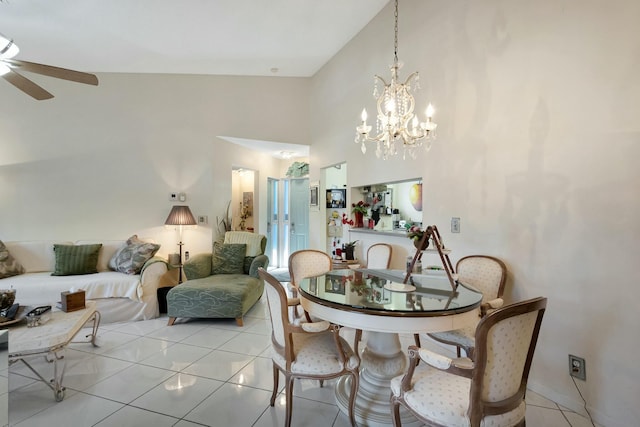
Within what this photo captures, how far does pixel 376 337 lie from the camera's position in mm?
2143

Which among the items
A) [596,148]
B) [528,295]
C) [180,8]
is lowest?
[528,295]

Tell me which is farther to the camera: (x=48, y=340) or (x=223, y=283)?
(x=223, y=283)

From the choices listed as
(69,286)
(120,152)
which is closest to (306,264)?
(69,286)

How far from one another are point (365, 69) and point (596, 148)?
281 centimetres

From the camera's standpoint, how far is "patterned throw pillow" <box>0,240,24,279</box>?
360cm

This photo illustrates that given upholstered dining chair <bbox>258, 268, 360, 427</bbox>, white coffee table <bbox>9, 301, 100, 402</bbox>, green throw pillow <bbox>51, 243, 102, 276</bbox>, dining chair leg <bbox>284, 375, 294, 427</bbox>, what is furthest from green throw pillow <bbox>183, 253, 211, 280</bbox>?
dining chair leg <bbox>284, 375, 294, 427</bbox>

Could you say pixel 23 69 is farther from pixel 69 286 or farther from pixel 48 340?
pixel 69 286

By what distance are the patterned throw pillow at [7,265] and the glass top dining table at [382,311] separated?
3.85 m

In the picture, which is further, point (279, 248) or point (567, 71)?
point (279, 248)

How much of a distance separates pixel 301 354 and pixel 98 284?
9.58 feet

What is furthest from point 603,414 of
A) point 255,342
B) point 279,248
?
point 279,248

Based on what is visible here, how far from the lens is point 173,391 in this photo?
2.19 meters

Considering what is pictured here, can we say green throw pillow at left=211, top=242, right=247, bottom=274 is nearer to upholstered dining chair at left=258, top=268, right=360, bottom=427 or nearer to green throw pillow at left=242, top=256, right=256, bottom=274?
green throw pillow at left=242, top=256, right=256, bottom=274

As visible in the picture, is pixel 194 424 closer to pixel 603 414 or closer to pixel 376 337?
pixel 376 337
